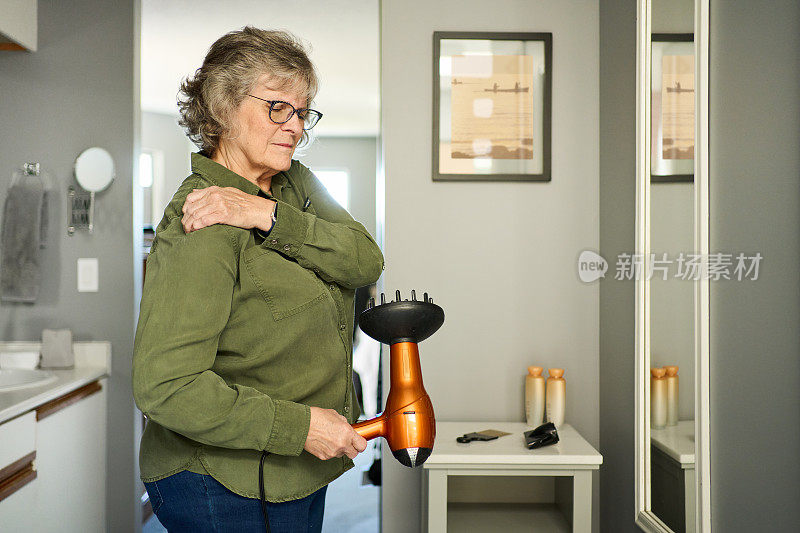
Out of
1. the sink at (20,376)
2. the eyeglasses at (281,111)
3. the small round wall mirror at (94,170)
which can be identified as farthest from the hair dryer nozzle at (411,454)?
the small round wall mirror at (94,170)

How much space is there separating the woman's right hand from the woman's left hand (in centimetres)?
31

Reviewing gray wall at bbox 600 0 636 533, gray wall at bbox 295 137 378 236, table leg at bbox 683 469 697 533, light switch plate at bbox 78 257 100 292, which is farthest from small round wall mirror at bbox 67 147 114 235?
gray wall at bbox 295 137 378 236

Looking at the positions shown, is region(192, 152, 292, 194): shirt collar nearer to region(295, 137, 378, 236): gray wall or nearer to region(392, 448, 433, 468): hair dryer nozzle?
region(392, 448, 433, 468): hair dryer nozzle

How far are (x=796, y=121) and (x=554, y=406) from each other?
1.27m

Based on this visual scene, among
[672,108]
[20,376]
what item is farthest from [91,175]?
[672,108]

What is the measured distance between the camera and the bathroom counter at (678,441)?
1641mm

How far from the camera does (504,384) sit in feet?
8.02

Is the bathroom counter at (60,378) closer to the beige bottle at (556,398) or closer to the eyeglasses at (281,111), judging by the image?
the eyeglasses at (281,111)

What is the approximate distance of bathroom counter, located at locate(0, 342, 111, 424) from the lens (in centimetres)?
192

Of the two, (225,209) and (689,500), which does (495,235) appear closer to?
(689,500)

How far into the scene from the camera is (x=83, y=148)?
2.69 m

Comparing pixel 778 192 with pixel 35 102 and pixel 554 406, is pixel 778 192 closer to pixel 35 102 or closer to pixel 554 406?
pixel 554 406

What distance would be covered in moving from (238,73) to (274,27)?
368 centimetres

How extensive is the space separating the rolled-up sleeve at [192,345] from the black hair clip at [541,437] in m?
1.21
